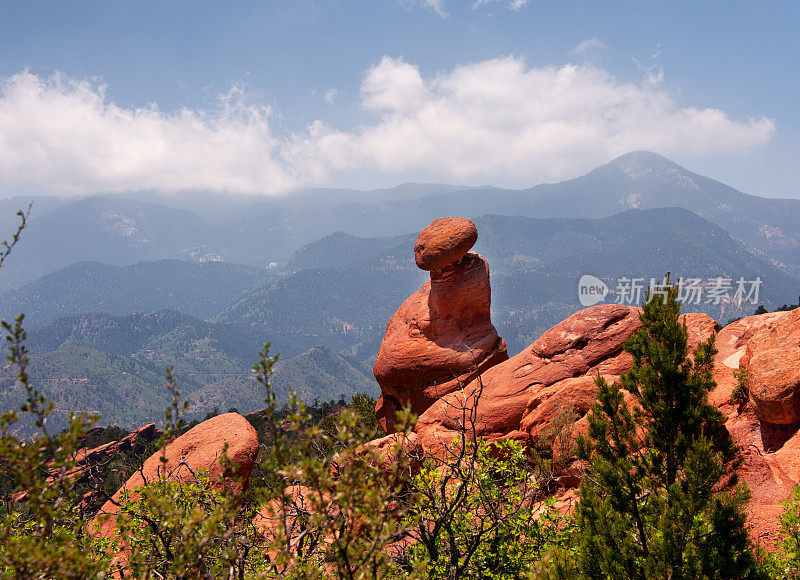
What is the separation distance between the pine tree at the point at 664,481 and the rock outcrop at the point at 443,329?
17.8 metres

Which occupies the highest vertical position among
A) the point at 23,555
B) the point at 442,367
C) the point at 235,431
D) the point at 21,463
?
the point at 21,463

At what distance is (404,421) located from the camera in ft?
19.1

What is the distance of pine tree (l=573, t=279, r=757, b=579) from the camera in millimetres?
9305

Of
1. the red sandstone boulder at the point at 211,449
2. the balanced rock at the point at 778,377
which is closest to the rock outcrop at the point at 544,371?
the balanced rock at the point at 778,377

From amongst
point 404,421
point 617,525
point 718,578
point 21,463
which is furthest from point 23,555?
point 718,578

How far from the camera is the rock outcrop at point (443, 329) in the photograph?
30078mm

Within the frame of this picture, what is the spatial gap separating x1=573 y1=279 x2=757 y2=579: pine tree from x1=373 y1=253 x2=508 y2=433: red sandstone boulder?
1806cm

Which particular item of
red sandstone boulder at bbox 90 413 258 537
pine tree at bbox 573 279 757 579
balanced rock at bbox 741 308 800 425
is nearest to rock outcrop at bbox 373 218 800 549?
balanced rock at bbox 741 308 800 425

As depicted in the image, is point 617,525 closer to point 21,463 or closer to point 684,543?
point 684,543

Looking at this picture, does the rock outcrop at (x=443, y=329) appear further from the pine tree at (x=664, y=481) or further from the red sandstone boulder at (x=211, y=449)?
the pine tree at (x=664, y=481)

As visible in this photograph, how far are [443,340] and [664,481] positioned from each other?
2012cm

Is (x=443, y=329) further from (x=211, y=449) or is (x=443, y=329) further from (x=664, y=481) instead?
(x=664, y=481)

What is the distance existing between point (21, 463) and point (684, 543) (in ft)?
37.3

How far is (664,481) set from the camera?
11.2 m
